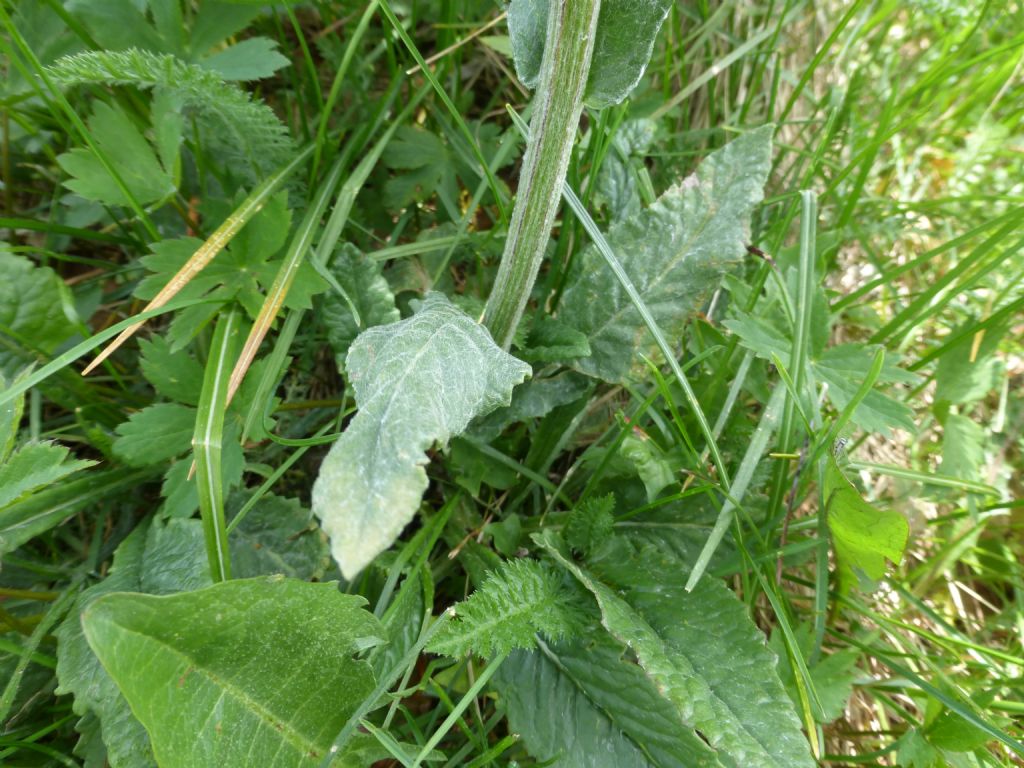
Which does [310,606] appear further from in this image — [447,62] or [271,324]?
[447,62]

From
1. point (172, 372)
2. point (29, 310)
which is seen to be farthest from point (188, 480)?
point (29, 310)

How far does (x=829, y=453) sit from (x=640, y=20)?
0.80 m

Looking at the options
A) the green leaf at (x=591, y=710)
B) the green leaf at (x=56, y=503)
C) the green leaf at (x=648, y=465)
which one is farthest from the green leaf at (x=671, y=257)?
the green leaf at (x=56, y=503)

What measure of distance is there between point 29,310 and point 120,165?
1.15 feet

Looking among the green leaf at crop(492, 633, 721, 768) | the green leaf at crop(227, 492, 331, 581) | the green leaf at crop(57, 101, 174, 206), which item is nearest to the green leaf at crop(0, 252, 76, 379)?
the green leaf at crop(57, 101, 174, 206)

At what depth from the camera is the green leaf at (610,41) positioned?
1.05 meters

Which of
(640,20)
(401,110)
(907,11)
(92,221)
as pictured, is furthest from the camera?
(907,11)

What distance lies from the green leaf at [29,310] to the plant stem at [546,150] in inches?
35.8

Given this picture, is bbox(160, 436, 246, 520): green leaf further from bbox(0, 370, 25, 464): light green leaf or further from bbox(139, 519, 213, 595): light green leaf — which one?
bbox(0, 370, 25, 464): light green leaf

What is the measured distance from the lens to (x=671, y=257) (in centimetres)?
154

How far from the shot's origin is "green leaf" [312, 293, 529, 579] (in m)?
0.83

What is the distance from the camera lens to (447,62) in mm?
1833

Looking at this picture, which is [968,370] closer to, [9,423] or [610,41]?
[610,41]

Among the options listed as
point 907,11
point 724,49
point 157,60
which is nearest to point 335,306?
point 157,60
